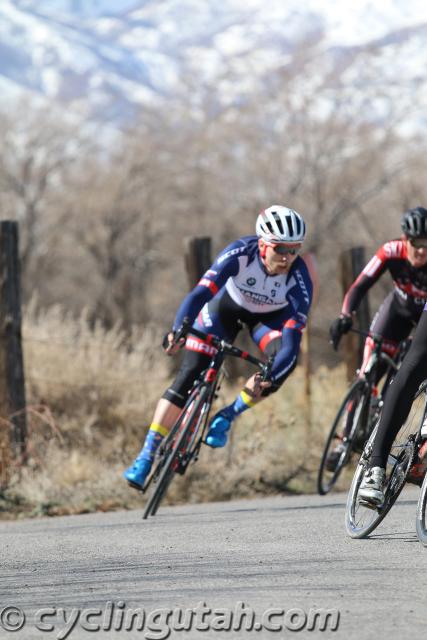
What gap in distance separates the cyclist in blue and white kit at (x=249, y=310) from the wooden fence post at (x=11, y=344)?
234 centimetres

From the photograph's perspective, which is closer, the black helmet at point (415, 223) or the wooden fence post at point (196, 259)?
the black helmet at point (415, 223)

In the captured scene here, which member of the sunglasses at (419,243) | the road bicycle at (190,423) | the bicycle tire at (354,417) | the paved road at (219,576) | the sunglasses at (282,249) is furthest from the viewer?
the bicycle tire at (354,417)

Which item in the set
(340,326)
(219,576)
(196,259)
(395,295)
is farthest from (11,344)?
(219,576)

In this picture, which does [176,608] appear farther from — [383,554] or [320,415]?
[320,415]

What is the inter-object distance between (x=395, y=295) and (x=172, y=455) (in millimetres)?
2718

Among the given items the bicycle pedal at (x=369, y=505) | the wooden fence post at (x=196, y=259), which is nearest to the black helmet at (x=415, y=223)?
the wooden fence post at (x=196, y=259)

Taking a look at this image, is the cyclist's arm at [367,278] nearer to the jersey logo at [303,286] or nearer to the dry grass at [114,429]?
the jersey logo at [303,286]

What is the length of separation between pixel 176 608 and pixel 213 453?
6733 mm

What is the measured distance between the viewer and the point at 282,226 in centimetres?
898

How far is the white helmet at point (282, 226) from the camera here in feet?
29.5

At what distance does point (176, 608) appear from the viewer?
16.2 feet

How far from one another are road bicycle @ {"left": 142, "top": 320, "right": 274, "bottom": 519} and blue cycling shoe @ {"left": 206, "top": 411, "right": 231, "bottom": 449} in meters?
0.14

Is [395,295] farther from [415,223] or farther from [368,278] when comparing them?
[415,223]

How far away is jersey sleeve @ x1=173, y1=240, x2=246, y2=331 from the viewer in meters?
8.87
